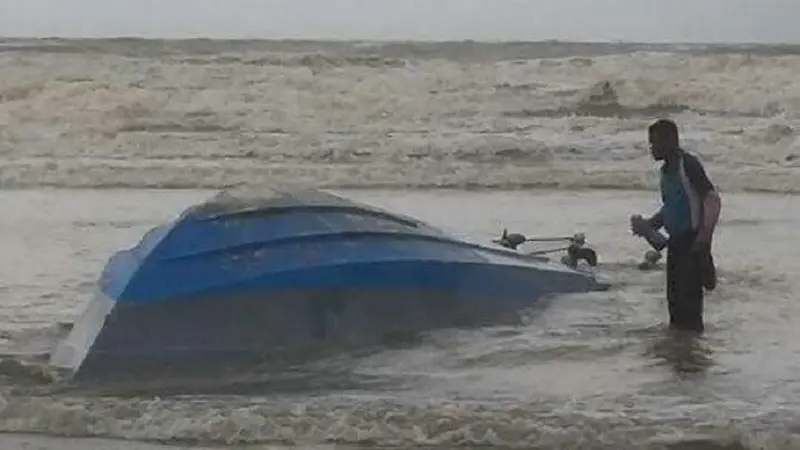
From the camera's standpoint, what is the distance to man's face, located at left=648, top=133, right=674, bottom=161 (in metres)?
7.45

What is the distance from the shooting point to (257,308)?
743 cm

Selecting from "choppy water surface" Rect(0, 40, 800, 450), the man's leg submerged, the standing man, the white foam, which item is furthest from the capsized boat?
the white foam

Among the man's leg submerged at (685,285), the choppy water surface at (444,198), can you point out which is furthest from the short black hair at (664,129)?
the choppy water surface at (444,198)

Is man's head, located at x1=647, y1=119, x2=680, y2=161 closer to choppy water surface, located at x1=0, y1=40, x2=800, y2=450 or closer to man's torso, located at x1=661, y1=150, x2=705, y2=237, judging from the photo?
man's torso, located at x1=661, y1=150, x2=705, y2=237

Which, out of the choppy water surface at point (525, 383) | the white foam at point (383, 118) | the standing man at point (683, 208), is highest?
the white foam at point (383, 118)

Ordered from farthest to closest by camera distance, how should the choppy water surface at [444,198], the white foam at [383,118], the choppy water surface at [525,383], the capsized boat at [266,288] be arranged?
the white foam at [383,118]
the capsized boat at [266,288]
the choppy water surface at [444,198]
the choppy water surface at [525,383]

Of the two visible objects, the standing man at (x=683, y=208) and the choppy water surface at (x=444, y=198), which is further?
the standing man at (x=683, y=208)

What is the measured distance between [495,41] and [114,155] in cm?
1923

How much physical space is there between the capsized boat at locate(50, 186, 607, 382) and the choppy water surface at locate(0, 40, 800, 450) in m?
0.27

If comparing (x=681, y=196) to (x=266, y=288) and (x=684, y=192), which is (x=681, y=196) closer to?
(x=684, y=192)

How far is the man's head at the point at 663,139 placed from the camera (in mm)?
7445

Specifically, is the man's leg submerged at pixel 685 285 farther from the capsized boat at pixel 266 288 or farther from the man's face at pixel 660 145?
the capsized boat at pixel 266 288

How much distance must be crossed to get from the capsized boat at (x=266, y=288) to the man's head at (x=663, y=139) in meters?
1.32

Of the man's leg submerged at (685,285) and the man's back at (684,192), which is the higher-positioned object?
the man's back at (684,192)
